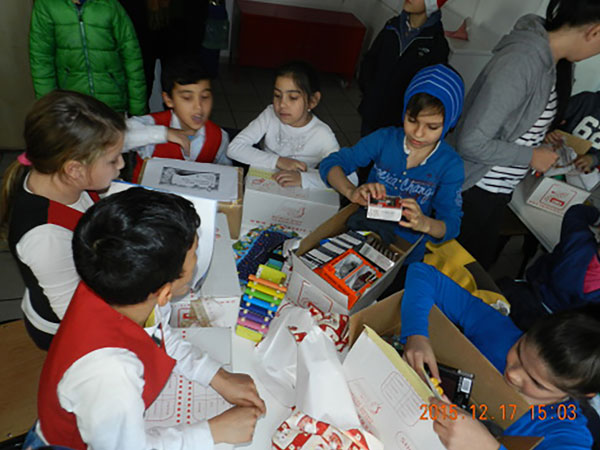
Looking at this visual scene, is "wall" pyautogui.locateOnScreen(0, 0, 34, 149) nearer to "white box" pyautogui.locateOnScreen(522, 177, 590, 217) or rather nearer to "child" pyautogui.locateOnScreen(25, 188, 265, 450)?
"child" pyautogui.locateOnScreen(25, 188, 265, 450)

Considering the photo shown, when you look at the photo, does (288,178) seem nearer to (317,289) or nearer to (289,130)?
(289,130)

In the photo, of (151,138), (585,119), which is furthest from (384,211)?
(585,119)

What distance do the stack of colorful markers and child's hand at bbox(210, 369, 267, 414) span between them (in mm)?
178

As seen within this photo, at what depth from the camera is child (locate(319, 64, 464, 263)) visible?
1.44 m

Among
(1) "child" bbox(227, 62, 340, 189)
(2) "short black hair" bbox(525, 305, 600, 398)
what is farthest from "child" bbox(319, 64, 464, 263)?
(2) "short black hair" bbox(525, 305, 600, 398)

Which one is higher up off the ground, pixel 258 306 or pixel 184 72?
pixel 184 72

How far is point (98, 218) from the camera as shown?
85cm

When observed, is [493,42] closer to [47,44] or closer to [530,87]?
[530,87]

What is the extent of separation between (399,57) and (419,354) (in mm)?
1849

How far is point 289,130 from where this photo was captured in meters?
2.03

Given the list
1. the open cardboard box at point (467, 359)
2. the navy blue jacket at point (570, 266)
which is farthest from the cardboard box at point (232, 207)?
the navy blue jacket at point (570, 266)

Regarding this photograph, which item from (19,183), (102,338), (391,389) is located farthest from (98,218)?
(391,389)

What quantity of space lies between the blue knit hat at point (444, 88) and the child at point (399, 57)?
0.88 m

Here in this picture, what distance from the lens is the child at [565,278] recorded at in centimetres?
155
